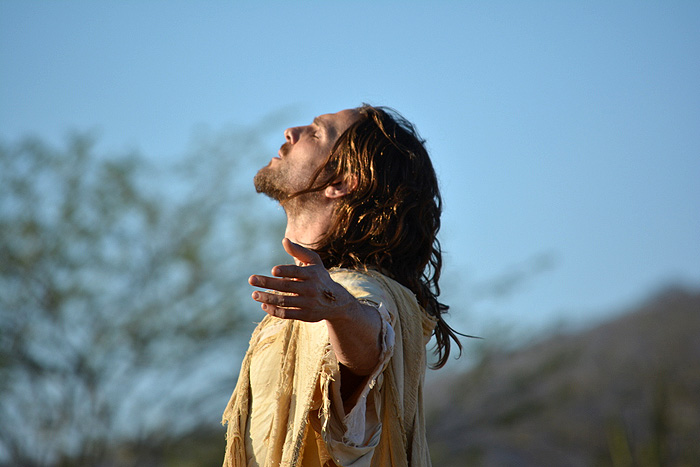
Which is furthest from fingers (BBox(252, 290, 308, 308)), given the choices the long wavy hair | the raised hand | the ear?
the ear

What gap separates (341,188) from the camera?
2641 mm

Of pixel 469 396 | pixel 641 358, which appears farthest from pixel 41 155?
pixel 641 358

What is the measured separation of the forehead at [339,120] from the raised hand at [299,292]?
3.89 feet

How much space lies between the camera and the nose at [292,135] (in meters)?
2.81

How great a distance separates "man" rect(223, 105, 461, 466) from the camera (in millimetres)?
1828

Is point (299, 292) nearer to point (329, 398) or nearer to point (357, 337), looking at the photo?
point (357, 337)

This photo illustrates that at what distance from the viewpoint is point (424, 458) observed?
2.26 metres

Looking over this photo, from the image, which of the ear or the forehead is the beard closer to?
the ear

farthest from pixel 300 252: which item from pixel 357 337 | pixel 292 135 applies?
pixel 292 135

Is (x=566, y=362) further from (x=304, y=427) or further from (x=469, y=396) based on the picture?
(x=304, y=427)

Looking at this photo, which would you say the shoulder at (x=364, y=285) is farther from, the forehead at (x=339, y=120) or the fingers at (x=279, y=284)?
the forehead at (x=339, y=120)

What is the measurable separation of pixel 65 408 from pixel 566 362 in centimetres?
772

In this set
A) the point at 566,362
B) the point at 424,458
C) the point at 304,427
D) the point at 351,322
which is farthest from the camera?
Result: the point at 566,362

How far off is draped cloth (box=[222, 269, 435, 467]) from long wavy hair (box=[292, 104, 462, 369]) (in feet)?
0.59
